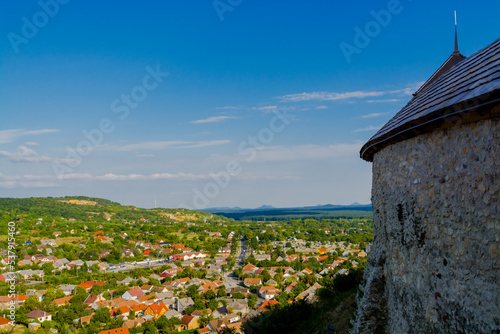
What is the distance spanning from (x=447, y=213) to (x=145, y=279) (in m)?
47.5

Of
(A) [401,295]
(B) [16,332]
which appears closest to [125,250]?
(B) [16,332]

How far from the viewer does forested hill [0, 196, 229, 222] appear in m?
100

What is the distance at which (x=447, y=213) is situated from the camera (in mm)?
3611

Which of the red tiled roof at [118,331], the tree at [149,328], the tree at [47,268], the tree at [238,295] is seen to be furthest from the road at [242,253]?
the red tiled roof at [118,331]

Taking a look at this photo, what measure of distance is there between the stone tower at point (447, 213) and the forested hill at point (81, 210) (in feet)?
323

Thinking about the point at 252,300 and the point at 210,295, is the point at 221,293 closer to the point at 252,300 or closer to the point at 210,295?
the point at 210,295

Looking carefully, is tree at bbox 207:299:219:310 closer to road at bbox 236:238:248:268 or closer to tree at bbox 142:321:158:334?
tree at bbox 142:321:158:334

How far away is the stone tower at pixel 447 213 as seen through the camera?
293 centimetres

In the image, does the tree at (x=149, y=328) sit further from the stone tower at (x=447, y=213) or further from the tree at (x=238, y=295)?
the stone tower at (x=447, y=213)

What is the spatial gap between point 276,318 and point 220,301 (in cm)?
2418

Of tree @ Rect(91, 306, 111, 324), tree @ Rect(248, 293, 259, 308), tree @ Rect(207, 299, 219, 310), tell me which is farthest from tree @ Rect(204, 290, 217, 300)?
tree @ Rect(91, 306, 111, 324)

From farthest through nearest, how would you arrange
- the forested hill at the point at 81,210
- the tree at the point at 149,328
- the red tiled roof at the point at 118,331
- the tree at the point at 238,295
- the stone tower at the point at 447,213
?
the forested hill at the point at 81,210 → the tree at the point at 238,295 → the tree at the point at 149,328 → the red tiled roof at the point at 118,331 → the stone tower at the point at 447,213

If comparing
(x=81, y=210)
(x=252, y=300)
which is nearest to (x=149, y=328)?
(x=252, y=300)

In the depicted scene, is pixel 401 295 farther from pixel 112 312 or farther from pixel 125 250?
pixel 125 250
